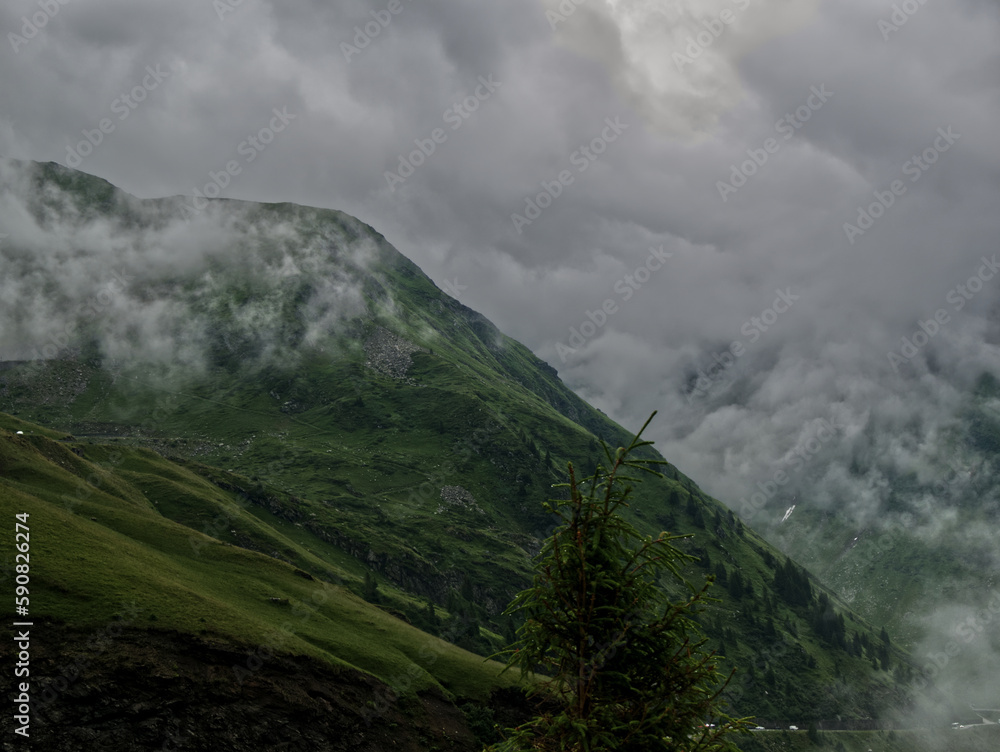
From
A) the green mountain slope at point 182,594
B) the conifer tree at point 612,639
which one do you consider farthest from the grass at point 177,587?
the conifer tree at point 612,639

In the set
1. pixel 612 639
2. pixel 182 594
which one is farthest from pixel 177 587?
pixel 612 639

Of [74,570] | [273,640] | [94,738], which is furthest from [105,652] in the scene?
[273,640]

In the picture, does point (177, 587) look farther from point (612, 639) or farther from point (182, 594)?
point (612, 639)

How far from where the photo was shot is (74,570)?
6197 cm

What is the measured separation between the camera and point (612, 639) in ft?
62.3

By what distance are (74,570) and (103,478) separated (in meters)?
57.1

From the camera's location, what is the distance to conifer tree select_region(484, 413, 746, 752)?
715 inches

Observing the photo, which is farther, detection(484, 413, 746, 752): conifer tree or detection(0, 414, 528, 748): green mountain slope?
detection(0, 414, 528, 748): green mountain slope

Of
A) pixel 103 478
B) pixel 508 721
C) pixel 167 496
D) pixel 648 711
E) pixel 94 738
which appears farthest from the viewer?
pixel 167 496

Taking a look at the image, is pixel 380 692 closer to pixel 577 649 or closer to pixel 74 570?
pixel 74 570

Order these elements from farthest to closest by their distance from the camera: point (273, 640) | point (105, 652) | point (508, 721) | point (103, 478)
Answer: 1. point (103, 478)
2. point (508, 721)
3. point (273, 640)
4. point (105, 652)

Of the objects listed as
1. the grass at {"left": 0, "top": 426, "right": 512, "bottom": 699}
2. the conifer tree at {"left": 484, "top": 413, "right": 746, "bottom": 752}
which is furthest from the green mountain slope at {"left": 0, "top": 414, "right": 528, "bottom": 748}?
the conifer tree at {"left": 484, "top": 413, "right": 746, "bottom": 752}

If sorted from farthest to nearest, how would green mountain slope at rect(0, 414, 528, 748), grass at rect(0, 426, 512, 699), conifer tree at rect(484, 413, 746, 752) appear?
1. grass at rect(0, 426, 512, 699)
2. green mountain slope at rect(0, 414, 528, 748)
3. conifer tree at rect(484, 413, 746, 752)

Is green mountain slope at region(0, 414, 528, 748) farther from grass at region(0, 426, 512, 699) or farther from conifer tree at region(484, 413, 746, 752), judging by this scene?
conifer tree at region(484, 413, 746, 752)
